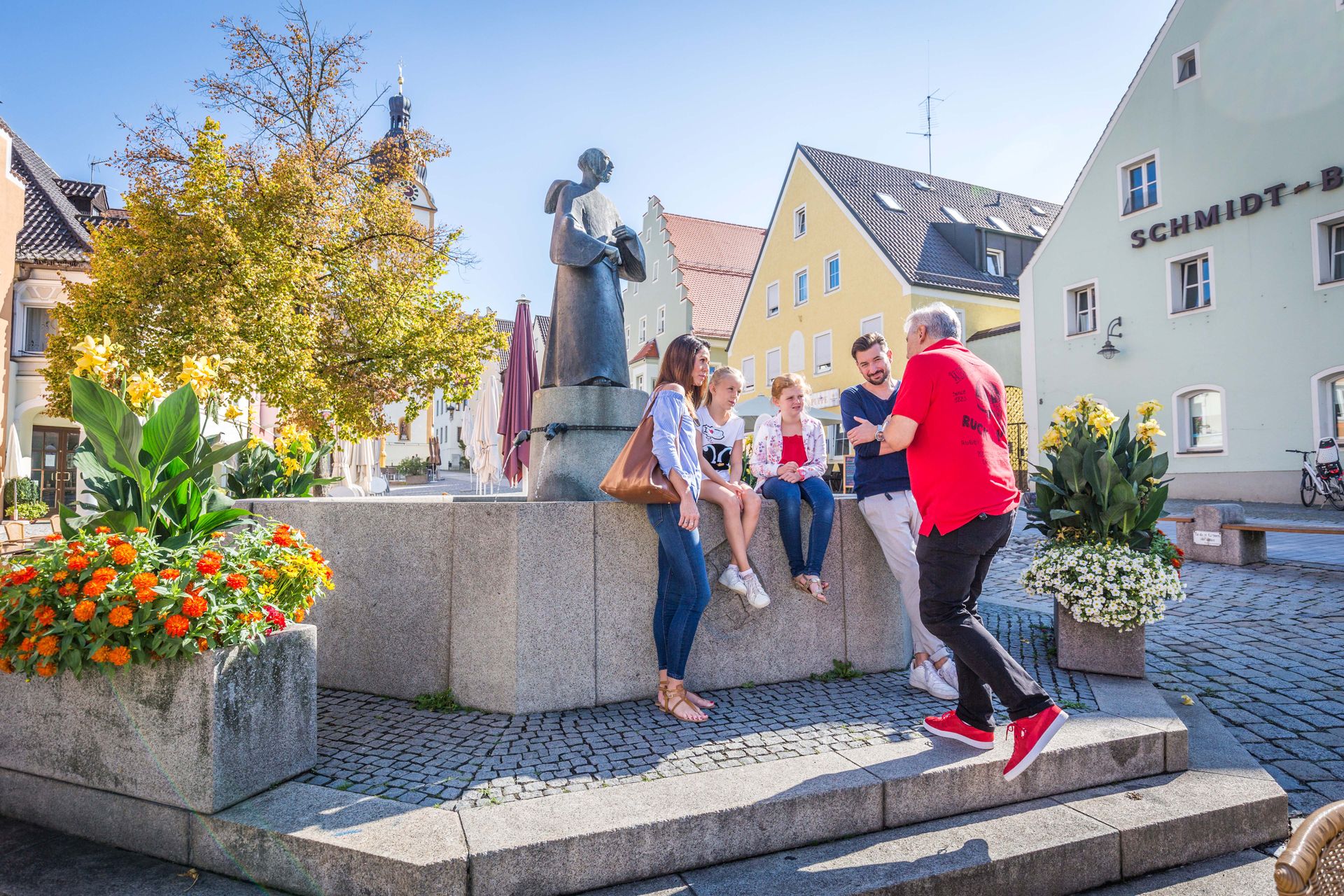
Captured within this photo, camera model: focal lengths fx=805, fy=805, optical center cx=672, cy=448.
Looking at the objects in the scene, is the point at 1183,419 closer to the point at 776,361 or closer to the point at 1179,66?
the point at 1179,66

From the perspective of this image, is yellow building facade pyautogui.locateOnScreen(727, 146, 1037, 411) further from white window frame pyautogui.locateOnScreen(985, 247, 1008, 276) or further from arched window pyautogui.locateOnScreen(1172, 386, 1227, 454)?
arched window pyautogui.locateOnScreen(1172, 386, 1227, 454)

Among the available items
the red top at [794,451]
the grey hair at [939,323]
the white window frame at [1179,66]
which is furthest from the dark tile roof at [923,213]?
the grey hair at [939,323]

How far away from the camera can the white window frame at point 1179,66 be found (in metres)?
18.7

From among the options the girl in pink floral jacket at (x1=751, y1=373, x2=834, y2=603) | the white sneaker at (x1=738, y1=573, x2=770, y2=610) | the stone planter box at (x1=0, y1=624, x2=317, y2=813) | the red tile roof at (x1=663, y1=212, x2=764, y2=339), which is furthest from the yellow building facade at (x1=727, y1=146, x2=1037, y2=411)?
the stone planter box at (x1=0, y1=624, x2=317, y2=813)

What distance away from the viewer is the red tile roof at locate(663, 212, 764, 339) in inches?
1494

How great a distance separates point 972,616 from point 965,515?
1.56ft

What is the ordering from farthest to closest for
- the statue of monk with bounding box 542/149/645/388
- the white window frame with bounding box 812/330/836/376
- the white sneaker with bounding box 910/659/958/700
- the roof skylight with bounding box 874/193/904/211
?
the white window frame with bounding box 812/330/836/376 → the roof skylight with bounding box 874/193/904/211 → the statue of monk with bounding box 542/149/645/388 → the white sneaker with bounding box 910/659/958/700

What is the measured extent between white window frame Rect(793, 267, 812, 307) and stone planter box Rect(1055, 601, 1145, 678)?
2592cm

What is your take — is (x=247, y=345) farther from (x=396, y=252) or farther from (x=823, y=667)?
(x=823, y=667)

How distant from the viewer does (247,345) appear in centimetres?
1141

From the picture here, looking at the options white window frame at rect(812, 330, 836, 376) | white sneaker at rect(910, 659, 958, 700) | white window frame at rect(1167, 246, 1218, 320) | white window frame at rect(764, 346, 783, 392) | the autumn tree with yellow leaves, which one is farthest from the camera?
white window frame at rect(764, 346, 783, 392)

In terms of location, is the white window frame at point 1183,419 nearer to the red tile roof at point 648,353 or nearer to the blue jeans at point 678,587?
the blue jeans at point 678,587

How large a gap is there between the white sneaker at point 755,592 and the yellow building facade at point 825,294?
20.4 meters

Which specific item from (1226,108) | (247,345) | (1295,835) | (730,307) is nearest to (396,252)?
(247,345)
